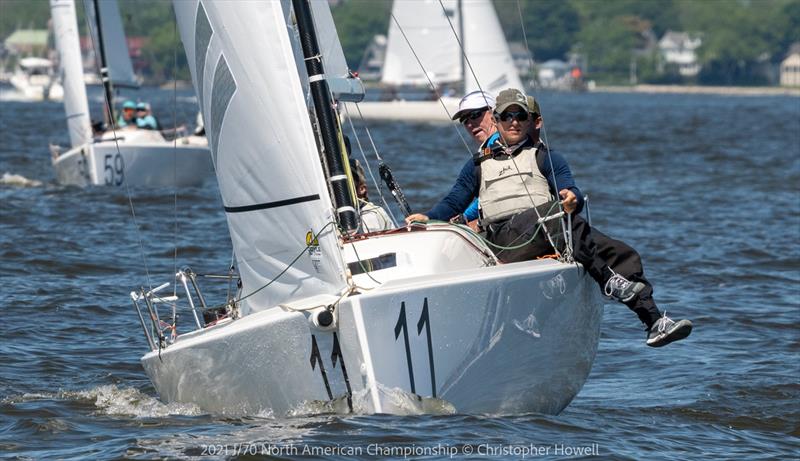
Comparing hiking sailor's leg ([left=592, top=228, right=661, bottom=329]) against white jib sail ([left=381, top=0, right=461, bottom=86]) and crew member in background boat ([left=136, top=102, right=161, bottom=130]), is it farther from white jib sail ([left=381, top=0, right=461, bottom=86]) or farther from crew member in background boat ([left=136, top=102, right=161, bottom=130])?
white jib sail ([left=381, top=0, right=461, bottom=86])

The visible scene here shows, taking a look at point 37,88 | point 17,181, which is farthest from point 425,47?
point 37,88

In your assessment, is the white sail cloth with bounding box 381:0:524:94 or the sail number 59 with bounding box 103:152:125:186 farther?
the white sail cloth with bounding box 381:0:524:94

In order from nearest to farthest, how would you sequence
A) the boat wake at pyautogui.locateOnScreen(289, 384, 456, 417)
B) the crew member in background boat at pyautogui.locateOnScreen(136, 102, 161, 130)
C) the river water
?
the boat wake at pyautogui.locateOnScreen(289, 384, 456, 417) < the river water < the crew member in background boat at pyautogui.locateOnScreen(136, 102, 161, 130)

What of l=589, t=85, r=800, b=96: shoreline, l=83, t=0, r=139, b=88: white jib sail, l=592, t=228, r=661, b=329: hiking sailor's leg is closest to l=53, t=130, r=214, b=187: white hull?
l=83, t=0, r=139, b=88: white jib sail

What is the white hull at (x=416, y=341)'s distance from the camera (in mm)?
6941

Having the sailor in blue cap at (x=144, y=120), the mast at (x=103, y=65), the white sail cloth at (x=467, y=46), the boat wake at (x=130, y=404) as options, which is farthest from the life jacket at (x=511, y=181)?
the white sail cloth at (x=467, y=46)

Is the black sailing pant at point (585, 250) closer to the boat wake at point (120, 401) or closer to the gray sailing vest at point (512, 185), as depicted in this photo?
the gray sailing vest at point (512, 185)

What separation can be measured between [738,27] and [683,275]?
485 ft

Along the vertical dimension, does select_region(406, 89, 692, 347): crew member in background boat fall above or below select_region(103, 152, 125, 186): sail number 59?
above

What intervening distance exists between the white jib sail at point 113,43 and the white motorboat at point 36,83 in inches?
2614

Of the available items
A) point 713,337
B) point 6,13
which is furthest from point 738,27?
point 713,337

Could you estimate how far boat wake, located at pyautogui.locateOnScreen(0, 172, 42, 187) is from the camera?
23500mm

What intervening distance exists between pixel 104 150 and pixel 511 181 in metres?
16.0

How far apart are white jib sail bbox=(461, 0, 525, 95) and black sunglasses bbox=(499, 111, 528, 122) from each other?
3388cm
